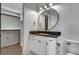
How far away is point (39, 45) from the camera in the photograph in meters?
1.31

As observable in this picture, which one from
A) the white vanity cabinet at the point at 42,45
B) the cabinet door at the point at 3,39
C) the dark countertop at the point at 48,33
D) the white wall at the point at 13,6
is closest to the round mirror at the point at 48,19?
the dark countertop at the point at 48,33

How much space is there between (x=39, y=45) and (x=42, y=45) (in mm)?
43

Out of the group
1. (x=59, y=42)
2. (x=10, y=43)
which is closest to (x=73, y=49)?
(x=59, y=42)

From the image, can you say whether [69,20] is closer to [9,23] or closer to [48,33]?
[48,33]

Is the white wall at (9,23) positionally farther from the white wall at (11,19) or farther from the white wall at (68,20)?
the white wall at (68,20)

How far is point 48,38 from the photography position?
4.15 feet

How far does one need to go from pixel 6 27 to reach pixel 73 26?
88 centimetres

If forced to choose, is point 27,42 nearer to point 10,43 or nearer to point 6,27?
point 10,43

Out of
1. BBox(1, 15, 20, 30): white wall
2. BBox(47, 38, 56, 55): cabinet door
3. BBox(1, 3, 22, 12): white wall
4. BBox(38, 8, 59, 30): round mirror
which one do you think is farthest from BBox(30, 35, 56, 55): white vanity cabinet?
BBox(1, 3, 22, 12): white wall

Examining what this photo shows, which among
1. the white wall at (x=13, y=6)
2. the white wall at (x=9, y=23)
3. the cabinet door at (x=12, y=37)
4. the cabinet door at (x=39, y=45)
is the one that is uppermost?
the white wall at (x=13, y=6)

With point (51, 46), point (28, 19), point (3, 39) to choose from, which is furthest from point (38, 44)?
point (3, 39)

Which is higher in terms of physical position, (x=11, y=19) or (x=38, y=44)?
(x=11, y=19)

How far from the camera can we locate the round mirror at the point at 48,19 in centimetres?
128

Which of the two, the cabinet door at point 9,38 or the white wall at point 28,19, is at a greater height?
the white wall at point 28,19
